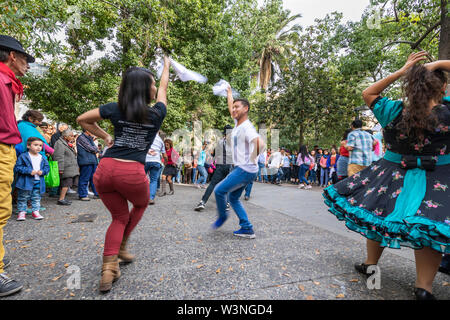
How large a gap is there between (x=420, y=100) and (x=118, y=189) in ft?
8.69

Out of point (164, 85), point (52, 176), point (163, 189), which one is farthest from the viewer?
point (163, 189)

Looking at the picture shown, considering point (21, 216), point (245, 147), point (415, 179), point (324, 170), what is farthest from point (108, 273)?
point (324, 170)

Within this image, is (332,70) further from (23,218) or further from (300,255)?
(23,218)

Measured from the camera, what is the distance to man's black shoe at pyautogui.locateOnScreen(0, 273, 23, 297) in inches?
79.0

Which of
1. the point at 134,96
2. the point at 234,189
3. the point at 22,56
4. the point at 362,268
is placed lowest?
the point at 362,268

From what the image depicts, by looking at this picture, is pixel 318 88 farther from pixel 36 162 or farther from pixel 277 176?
pixel 36 162

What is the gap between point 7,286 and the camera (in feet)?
6.67

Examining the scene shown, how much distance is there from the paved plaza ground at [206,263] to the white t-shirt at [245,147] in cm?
110

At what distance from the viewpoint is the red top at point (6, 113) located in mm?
2117

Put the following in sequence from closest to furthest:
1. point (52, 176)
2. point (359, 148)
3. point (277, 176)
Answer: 1. point (52, 176)
2. point (359, 148)
3. point (277, 176)

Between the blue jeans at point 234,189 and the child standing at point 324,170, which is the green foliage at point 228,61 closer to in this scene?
the child standing at point 324,170

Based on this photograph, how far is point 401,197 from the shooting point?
6.61ft

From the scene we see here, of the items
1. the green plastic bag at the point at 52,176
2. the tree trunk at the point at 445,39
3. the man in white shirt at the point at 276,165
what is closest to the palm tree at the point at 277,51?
the man in white shirt at the point at 276,165
